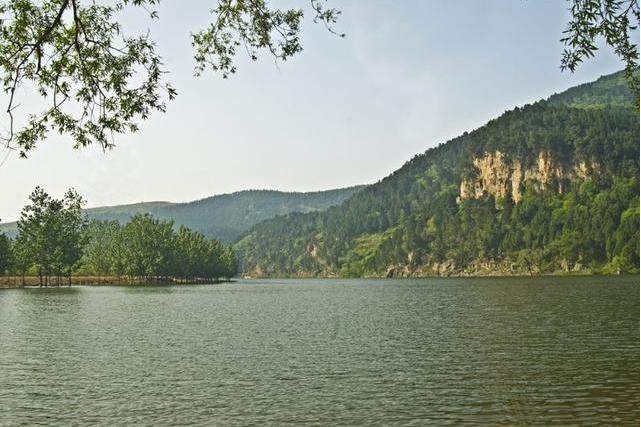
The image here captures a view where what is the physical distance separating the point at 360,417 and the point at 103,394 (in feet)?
43.6

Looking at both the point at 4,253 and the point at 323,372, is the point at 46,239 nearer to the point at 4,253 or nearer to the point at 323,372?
the point at 4,253

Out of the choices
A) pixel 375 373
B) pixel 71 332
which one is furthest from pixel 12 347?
pixel 375 373

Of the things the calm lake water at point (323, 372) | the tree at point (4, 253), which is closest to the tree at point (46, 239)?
the tree at point (4, 253)

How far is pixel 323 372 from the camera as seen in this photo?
1483 inches

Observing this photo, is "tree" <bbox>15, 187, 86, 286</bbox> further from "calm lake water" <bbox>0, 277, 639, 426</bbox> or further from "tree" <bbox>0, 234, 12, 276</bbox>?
"calm lake water" <bbox>0, 277, 639, 426</bbox>

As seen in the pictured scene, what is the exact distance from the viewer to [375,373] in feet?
122

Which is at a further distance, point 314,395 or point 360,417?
point 314,395

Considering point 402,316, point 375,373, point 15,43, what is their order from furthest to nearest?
1. point 402,316
2. point 375,373
3. point 15,43

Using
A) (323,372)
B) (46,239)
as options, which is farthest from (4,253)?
(323,372)

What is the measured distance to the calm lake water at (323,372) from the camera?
91.7ft

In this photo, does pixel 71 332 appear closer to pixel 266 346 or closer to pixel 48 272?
pixel 266 346

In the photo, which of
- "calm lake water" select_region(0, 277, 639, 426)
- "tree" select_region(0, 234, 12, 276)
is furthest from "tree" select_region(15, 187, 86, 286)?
"calm lake water" select_region(0, 277, 639, 426)

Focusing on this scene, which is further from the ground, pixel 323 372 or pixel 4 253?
pixel 4 253

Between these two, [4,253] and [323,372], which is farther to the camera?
[4,253]
